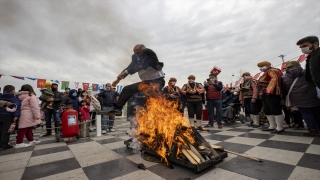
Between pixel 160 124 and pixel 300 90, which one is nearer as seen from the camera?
pixel 160 124

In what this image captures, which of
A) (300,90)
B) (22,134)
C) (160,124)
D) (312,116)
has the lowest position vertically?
(22,134)

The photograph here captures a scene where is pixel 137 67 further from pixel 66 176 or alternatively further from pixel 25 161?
pixel 25 161

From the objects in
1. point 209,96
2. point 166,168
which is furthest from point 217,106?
point 166,168

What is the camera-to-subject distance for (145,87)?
3.28 meters

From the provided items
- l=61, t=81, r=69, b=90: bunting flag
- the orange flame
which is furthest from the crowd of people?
l=61, t=81, r=69, b=90: bunting flag

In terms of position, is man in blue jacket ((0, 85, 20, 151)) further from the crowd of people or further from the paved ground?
the paved ground

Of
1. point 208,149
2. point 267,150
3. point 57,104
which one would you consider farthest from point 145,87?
point 57,104

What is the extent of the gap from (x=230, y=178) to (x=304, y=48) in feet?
11.2

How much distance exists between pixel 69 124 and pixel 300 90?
21.1ft

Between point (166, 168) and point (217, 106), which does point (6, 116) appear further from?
point (217, 106)

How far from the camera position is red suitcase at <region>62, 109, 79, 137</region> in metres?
4.41

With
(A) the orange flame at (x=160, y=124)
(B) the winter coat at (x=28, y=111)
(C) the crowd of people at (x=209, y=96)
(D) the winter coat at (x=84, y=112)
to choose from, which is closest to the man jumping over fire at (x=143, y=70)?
(C) the crowd of people at (x=209, y=96)

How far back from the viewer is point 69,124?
4.50 meters

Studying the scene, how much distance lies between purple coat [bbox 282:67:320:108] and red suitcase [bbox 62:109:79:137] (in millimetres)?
6201
